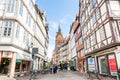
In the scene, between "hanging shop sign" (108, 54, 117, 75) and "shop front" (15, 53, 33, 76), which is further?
"shop front" (15, 53, 33, 76)

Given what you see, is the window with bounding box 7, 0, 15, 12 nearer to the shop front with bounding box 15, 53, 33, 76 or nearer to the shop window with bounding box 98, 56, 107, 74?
the shop front with bounding box 15, 53, 33, 76

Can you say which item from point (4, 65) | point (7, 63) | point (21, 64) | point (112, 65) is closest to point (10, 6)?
point (7, 63)

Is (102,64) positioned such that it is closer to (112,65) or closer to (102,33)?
(112,65)

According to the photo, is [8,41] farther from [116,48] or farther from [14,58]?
[116,48]

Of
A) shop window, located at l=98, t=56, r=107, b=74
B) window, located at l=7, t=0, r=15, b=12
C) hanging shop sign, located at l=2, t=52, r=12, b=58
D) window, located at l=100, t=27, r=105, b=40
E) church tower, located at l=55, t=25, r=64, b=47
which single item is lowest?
shop window, located at l=98, t=56, r=107, b=74

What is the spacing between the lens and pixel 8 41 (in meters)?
14.1

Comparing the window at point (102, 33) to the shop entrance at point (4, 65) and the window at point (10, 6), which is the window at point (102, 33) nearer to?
the window at point (10, 6)

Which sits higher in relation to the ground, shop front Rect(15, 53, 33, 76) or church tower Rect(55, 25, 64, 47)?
church tower Rect(55, 25, 64, 47)

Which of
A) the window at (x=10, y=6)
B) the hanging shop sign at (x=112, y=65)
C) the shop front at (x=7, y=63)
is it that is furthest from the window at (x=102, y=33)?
the window at (x=10, y=6)

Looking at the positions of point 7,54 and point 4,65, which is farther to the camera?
point 4,65

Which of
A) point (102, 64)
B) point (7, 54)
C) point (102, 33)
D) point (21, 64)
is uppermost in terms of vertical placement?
point (102, 33)

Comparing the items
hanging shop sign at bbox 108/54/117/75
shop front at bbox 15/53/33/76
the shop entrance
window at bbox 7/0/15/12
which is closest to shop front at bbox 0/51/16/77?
A: the shop entrance

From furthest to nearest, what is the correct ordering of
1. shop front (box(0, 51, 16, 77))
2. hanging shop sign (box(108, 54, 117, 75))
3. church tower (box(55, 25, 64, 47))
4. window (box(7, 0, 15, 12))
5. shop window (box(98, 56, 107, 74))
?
church tower (box(55, 25, 64, 47))
shop window (box(98, 56, 107, 74))
window (box(7, 0, 15, 12))
shop front (box(0, 51, 16, 77))
hanging shop sign (box(108, 54, 117, 75))

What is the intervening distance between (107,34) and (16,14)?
1127 centimetres
